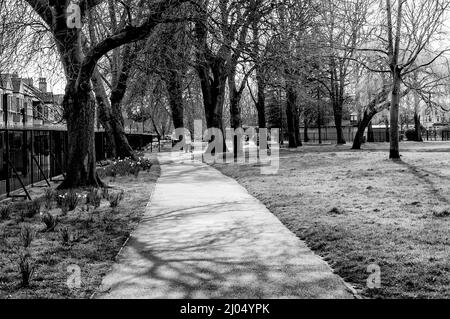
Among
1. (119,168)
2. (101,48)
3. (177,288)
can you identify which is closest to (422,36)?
(119,168)

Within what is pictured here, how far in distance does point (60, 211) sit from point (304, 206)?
15.5 feet

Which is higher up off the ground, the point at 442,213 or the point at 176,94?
the point at 176,94

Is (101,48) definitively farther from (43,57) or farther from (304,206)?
(304,206)

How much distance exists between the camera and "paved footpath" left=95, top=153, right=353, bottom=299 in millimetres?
5113

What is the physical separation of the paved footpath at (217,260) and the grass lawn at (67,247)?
222 mm

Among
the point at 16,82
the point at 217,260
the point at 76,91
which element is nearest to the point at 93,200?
the point at 76,91

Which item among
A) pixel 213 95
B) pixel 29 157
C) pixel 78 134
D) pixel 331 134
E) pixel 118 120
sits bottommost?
pixel 29 157

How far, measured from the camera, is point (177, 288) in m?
5.18

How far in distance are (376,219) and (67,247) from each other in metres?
4.86

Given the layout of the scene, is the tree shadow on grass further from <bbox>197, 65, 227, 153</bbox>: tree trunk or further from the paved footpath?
<bbox>197, 65, 227, 153</bbox>: tree trunk

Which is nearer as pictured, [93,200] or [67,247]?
[67,247]

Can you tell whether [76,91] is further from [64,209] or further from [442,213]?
[442,213]

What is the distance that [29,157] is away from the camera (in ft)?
49.6

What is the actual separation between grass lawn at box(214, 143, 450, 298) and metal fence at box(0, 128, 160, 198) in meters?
5.77
